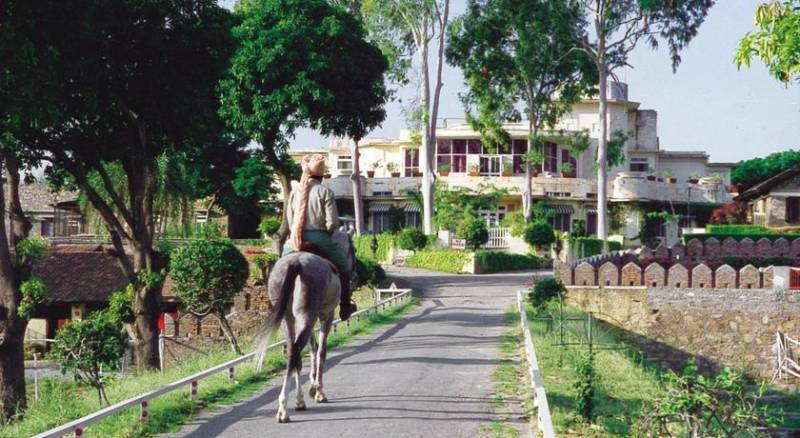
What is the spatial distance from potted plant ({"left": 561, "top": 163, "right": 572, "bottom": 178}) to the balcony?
9.49ft

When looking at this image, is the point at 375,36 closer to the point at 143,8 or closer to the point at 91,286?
the point at 91,286

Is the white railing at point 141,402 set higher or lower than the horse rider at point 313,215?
lower

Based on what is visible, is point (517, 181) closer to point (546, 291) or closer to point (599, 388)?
point (546, 291)

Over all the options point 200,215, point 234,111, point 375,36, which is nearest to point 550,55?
point 375,36

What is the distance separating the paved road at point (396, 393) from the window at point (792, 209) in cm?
4174

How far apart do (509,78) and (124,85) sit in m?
31.5

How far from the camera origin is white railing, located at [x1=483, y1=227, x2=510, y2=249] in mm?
55062

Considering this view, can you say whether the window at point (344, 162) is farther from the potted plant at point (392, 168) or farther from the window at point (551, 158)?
the window at point (551, 158)

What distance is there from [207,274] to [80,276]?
77.1ft

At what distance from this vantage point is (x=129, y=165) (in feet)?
84.4

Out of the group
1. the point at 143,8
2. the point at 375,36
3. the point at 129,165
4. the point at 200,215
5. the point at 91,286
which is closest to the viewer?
the point at 143,8

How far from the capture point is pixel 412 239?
52.5 meters

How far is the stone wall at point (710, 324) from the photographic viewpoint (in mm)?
31891

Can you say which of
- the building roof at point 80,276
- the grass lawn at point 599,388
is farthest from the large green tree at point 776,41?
the building roof at point 80,276
